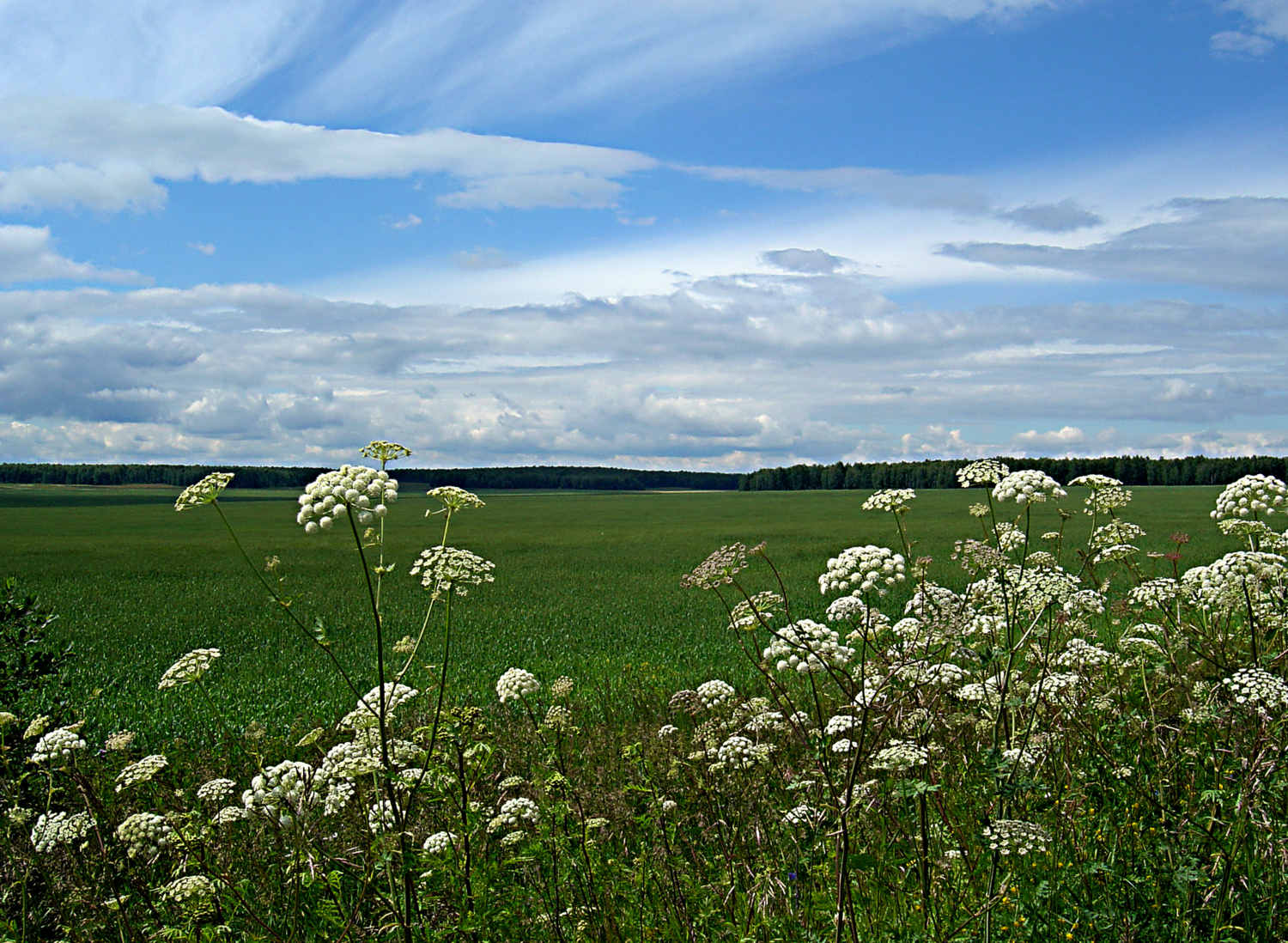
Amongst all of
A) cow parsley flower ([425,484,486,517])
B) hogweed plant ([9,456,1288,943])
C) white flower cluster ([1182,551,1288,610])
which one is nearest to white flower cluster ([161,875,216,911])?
hogweed plant ([9,456,1288,943])

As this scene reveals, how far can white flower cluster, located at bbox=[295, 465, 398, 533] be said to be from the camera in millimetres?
3404

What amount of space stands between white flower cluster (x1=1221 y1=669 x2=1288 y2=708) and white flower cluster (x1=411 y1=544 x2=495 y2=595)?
335cm

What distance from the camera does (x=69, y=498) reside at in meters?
111

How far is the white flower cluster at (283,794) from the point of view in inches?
161

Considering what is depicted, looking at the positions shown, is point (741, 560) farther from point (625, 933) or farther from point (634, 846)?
point (634, 846)

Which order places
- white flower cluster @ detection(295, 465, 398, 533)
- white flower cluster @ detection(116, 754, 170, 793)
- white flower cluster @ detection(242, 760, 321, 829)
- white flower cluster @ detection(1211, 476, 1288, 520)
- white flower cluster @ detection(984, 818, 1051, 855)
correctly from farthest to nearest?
1. white flower cluster @ detection(1211, 476, 1288, 520)
2. white flower cluster @ detection(242, 760, 321, 829)
3. white flower cluster @ detection(116, 754, 170, 793)
4. white flower cluster @ detection(295, 465, 398, 533)
5. white flower cluster @ detection(984, 818, 1051, 855)

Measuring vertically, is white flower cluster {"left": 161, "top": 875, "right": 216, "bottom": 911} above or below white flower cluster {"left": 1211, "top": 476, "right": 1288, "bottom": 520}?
below

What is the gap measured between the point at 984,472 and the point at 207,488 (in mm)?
3596

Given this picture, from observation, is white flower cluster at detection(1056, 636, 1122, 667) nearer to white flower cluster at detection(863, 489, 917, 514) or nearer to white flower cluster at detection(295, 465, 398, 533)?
white flower cluster at detection(863, 489, 917, 514)

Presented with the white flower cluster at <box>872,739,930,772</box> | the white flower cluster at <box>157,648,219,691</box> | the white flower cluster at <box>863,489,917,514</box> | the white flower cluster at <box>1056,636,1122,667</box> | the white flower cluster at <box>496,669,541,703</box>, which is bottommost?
the white flower cluster at <box>496,669,541,703</box>

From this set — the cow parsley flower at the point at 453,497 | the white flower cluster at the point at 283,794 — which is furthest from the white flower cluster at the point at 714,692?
the white flower cluster at the point at 283,794

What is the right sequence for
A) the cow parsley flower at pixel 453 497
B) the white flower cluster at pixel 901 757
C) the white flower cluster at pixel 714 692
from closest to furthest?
the white flower cluster at pixel 901 757 → the cow parsley flower at pixel 453 497 → the white flower cluster at pixel 714 692

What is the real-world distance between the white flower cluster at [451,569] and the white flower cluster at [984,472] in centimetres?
243

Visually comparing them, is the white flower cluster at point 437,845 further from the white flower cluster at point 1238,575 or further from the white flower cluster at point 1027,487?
the white flower cluster at point 1238,575
